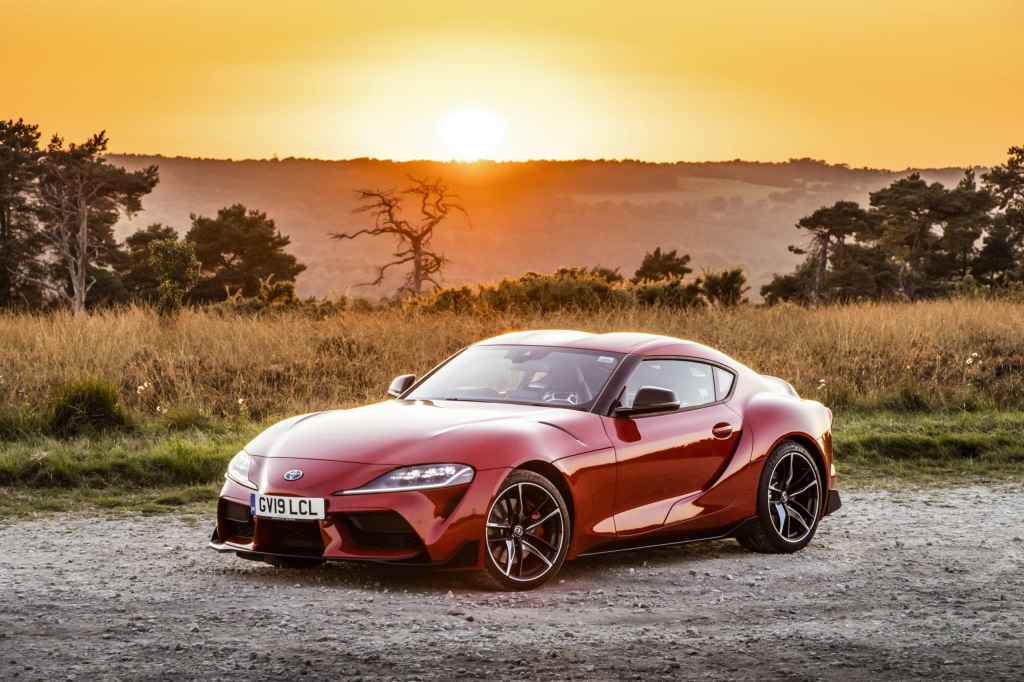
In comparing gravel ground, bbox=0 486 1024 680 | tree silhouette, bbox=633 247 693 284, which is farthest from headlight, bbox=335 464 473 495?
tree silhouette, bbox=633 247 693 284

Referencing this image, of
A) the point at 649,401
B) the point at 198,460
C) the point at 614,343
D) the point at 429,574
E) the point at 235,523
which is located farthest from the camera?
the point at 198,460

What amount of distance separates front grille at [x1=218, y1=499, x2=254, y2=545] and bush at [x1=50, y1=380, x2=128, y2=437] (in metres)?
8.19

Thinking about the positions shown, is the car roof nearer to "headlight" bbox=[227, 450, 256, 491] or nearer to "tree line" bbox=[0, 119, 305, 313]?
"headlight" bbox=[227, 450, 256, 491]

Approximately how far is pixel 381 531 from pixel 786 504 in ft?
11.2

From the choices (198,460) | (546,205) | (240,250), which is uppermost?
(546,205)

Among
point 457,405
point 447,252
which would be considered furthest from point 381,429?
point 447,252

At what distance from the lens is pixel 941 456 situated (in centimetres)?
1655

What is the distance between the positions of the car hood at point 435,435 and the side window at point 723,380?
1431mm

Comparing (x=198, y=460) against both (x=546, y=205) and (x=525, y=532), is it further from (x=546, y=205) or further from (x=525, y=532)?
(x=546, y=205)

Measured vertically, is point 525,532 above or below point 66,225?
below

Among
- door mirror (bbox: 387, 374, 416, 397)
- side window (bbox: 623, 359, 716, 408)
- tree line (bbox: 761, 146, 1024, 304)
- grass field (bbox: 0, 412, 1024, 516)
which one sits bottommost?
grass field (bbox: 0, 412, 1024, 516)

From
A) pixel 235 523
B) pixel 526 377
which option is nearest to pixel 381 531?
pixel 235 523

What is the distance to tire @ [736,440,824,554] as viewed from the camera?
10.2 m

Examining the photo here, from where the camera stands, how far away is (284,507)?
8.56 metres
